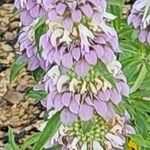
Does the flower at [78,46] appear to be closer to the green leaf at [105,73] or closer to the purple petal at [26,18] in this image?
the green leaf at [105,73]

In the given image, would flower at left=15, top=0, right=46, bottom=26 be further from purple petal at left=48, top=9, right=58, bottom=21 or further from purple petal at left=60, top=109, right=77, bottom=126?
purple petal at left=60, top=109, right=77, bottom=126

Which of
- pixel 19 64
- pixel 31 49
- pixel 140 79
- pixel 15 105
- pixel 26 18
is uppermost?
pixel 26 18

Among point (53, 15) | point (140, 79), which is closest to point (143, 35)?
point (140, 79)

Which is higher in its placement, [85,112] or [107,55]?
[107,55]

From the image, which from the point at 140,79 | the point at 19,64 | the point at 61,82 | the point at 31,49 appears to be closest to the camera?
the point at 61,82

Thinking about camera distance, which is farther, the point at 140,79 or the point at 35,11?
the point at 140,79

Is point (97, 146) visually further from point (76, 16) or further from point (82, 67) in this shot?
point (76, 16)

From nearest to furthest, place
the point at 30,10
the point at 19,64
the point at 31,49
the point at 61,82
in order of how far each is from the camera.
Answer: the point at 61,82 < the point at 30,10 < the point at 31,49 < the point at 19,64

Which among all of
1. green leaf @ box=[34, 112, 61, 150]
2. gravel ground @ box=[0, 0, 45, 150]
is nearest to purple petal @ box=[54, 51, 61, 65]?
green leaf @ box=[34, 112, 61, 150]
